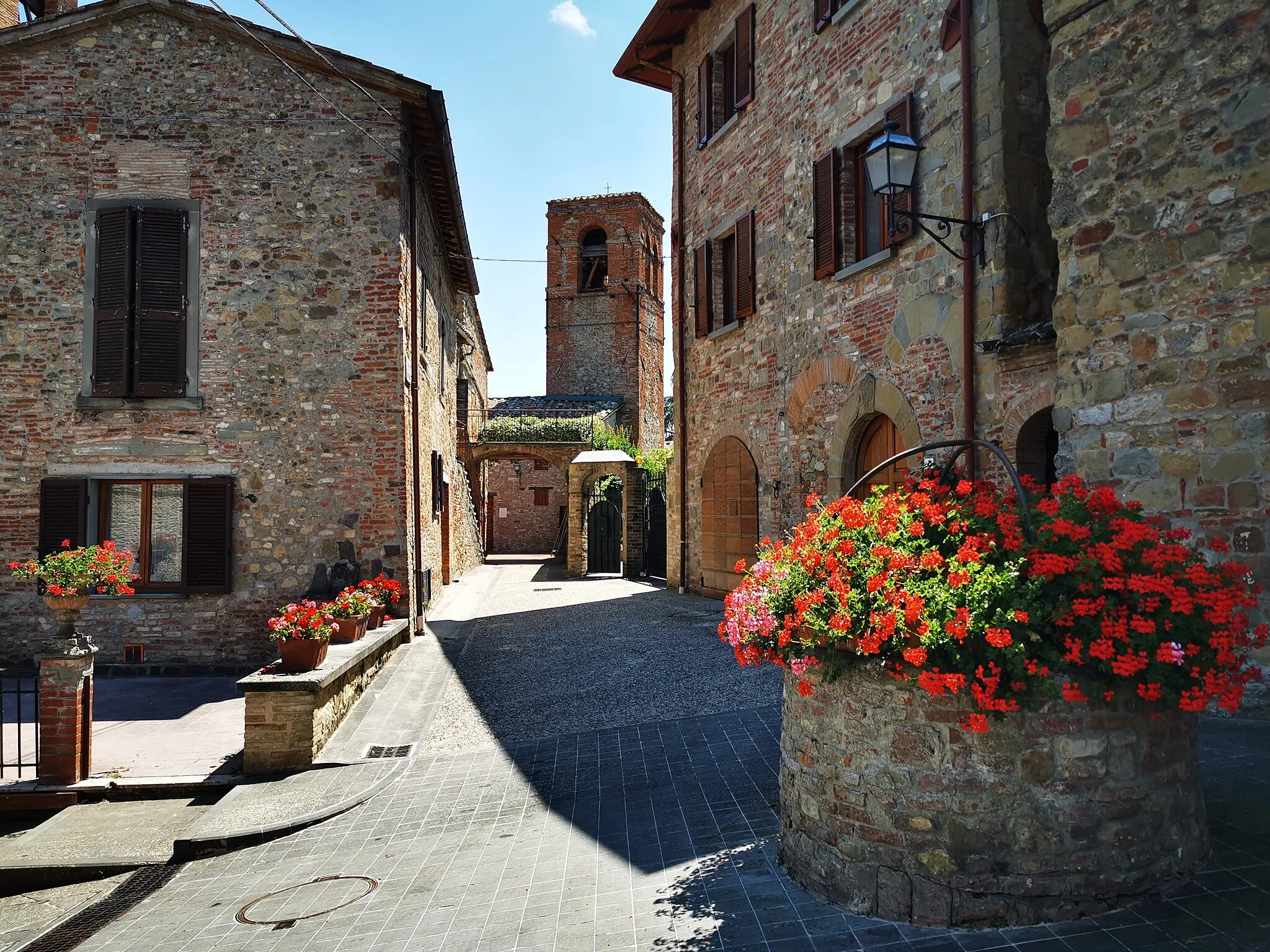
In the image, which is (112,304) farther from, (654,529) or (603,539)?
(603,539)

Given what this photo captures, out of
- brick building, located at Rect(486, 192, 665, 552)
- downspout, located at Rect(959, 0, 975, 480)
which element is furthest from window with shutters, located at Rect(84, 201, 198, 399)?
brick building, located at Rect(486, 192, 665, 552)

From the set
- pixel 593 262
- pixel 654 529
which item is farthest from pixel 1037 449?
pixel 593 262

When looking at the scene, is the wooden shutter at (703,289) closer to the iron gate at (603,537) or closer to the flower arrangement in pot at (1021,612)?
the iron gate at (603,537)

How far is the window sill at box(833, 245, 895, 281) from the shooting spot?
30.1ft

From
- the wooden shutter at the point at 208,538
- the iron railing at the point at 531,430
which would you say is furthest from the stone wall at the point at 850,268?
the iron railing at the point at 531,430

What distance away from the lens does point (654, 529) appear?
1861cm

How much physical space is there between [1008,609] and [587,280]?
31424mm

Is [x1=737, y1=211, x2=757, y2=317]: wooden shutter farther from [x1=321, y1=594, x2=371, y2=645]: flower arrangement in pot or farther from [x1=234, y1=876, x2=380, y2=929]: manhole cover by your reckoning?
[x1=234, y1=876, x2=380, y2=929]: manhole cover

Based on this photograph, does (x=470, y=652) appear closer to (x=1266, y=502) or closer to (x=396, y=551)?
(x=396, y=551)

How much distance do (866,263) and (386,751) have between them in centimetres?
689

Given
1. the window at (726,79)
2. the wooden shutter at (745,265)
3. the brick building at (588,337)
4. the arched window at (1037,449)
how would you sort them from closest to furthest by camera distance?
the arched window at (1037,449) < the wooden shutter at (745,265) < the window at (726,79) < the brick building at (588,337)

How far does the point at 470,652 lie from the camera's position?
10547mm

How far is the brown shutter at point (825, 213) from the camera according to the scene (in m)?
10.2

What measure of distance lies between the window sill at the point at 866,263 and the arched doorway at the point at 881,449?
5.38ft
